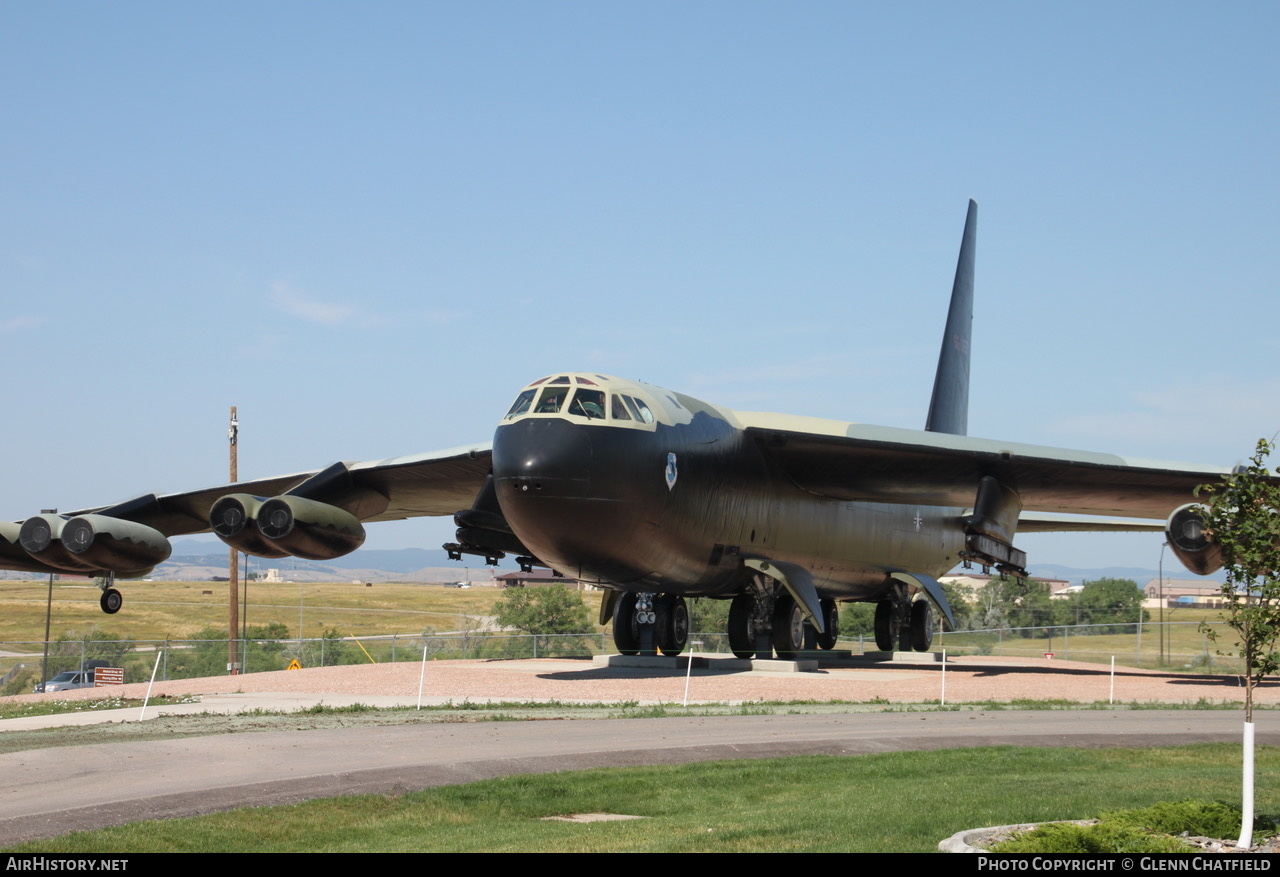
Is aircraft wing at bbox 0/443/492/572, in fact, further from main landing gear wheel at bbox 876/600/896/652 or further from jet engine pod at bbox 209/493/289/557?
main landing gear wheel at bbox 876/600/896/652

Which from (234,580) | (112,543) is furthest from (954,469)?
(234,580)

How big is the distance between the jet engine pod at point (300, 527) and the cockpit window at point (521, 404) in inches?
183

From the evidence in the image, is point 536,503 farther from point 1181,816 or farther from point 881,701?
point 1181,816

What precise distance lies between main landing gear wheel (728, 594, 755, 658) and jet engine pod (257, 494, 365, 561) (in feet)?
28.1

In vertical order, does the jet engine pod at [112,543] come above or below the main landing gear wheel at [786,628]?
above

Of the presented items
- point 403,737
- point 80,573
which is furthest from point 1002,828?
point 80,573

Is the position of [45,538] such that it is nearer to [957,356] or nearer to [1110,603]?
[957,356]

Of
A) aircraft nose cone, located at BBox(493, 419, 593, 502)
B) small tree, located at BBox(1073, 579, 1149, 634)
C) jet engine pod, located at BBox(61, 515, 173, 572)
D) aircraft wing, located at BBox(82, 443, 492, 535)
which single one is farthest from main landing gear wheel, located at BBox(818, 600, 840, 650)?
small tree, located at BBox(1073, 579, 1149, 634)

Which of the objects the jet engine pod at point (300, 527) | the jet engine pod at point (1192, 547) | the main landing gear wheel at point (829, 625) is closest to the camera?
the jet engine pod at point (1192, 547)

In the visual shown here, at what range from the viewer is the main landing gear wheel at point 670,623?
28688 millimetres

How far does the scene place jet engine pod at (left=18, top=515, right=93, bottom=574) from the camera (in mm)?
25045

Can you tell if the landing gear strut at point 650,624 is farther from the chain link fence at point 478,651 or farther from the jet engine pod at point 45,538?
the jet engine pod at point 45,538

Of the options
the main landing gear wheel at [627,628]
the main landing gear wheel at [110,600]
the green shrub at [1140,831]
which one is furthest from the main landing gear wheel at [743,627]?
the green shrub at [1140,831]

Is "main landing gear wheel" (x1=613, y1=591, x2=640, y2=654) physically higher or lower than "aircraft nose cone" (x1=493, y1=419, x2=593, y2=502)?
lower
